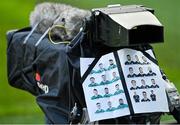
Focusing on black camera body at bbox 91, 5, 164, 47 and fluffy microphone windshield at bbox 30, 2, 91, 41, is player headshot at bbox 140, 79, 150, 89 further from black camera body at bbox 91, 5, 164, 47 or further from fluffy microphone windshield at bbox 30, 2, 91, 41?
fluffy microphone windshield at bbox 30, 2, 91, 41

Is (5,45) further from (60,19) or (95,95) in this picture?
(95,95)

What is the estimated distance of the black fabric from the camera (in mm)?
3166

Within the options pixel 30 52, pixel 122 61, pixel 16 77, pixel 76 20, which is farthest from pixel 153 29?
pixel 16 77

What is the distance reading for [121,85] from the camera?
2.99 meters

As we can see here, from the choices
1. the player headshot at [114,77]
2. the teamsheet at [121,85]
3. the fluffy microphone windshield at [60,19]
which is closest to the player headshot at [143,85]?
the teamsheet at [121,85]

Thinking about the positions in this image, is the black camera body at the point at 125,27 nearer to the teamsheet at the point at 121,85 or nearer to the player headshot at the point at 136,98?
the teamsheet at the point at 121,85

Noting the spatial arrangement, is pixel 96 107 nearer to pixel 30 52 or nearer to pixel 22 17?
pixel 30 52

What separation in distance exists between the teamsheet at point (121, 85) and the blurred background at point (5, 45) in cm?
258

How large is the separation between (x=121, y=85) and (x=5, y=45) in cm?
300

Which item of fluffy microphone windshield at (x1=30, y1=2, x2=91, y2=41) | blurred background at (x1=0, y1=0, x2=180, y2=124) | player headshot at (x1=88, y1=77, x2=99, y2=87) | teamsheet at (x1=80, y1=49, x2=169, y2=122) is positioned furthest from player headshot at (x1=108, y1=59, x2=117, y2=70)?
blurred background at (x1=0, y1=0, x2=180, y2=124)

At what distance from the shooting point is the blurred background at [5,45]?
5.78 m

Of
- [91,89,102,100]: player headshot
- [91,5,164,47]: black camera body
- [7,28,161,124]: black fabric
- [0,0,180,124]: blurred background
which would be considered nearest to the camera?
[91,5,164,47]: black camera body

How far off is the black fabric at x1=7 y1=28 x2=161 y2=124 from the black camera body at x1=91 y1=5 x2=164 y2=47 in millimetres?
76

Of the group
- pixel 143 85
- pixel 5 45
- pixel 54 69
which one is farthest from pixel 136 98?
pixel 5 45
